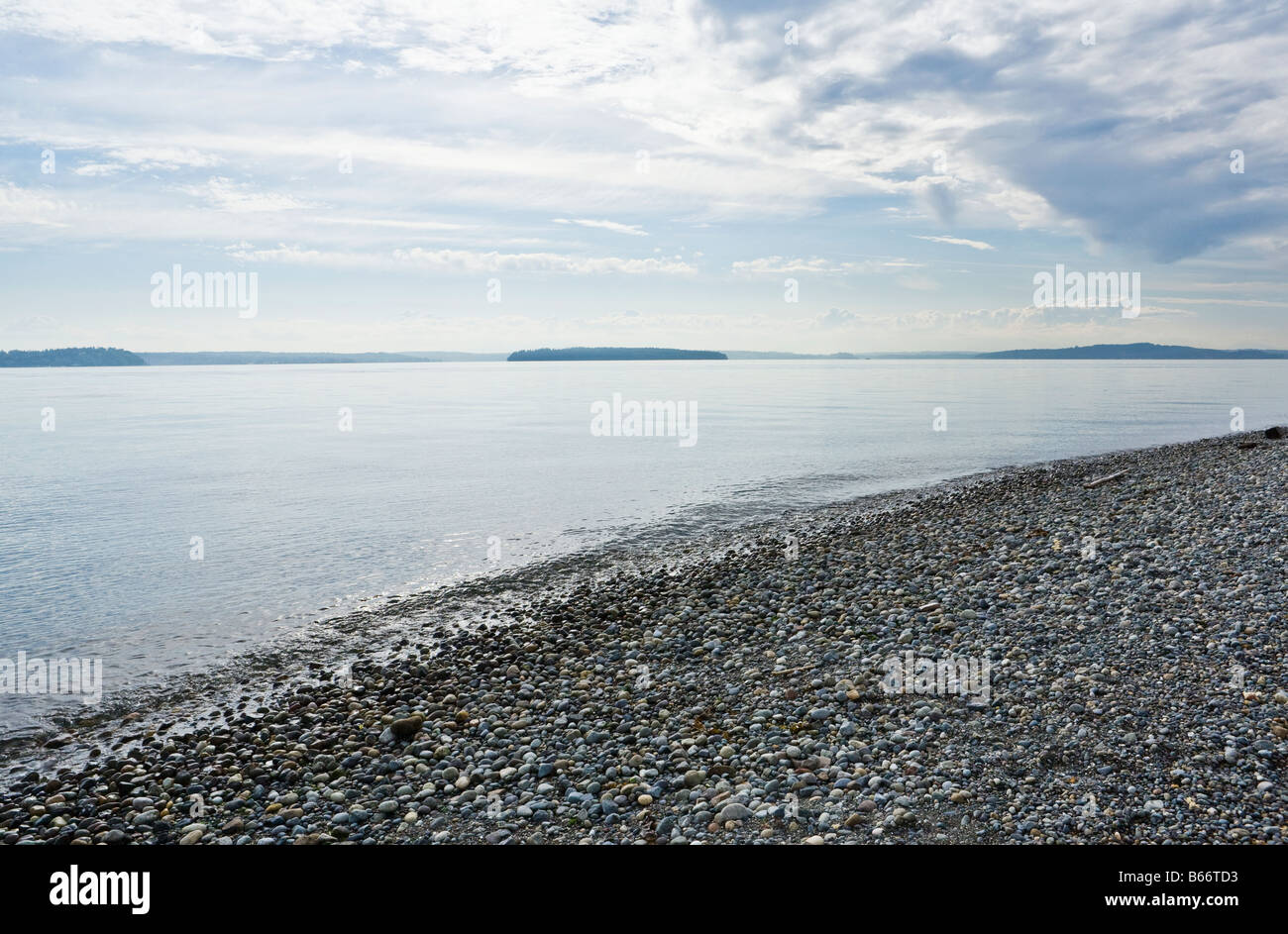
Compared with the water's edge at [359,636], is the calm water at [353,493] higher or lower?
higher

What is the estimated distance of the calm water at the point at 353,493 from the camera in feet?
64.3

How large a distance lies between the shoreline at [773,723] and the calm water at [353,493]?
4.60 metres

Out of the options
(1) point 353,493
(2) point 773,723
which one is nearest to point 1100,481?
(2) point 773,723

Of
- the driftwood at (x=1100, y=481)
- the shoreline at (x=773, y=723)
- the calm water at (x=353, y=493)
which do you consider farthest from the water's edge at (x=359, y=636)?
the driftwood at (x=1100, y=481)

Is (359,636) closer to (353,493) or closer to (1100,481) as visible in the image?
(353,493)

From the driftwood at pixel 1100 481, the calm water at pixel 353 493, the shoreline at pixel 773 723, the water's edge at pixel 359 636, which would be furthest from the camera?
the driftwood at pixel 1100 481

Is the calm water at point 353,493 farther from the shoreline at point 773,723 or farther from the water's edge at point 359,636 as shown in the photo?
the shoreline at point 773,723

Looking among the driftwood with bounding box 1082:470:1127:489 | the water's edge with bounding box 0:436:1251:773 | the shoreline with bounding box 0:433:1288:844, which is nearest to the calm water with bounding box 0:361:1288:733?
the water's edge with bounding box 0:436:1251:773

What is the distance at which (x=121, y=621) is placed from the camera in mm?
18688

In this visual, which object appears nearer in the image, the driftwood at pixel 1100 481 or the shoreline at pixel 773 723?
the shoreline at pixel 773 723

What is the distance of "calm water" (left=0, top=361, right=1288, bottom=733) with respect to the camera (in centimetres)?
1959

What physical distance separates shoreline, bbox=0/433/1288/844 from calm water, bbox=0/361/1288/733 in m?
4.60

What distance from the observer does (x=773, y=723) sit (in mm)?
10570

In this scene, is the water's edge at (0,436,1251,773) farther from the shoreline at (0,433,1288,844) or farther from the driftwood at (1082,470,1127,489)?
the driftwood at (1082,470,1127,489)
